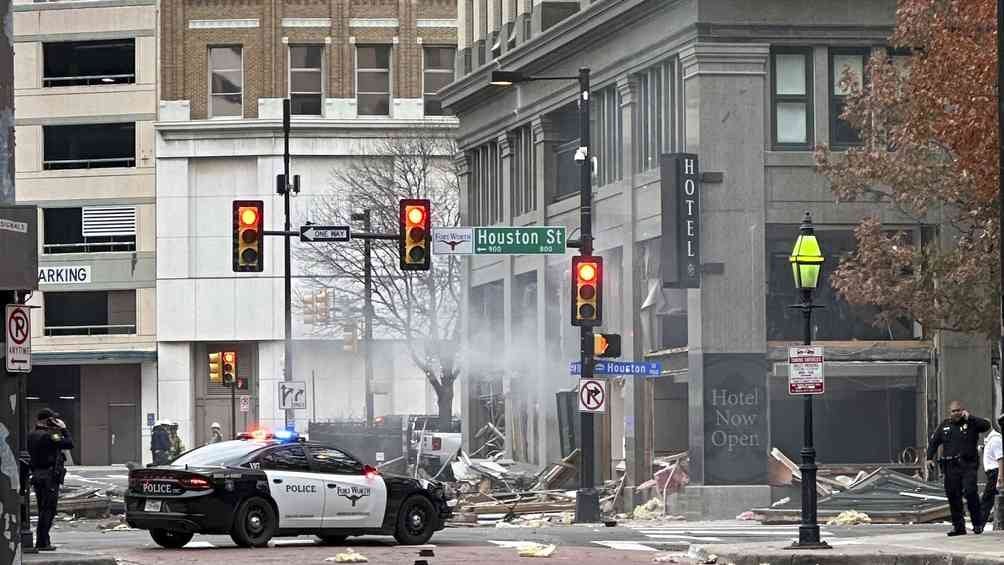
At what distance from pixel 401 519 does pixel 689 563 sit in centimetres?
473

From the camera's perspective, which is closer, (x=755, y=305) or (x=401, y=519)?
(x=401, y=519)

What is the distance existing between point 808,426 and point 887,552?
101 inches

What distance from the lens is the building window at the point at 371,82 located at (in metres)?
73.6

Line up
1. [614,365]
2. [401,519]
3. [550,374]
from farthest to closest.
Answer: [550,374]
[614,365]
[401,519]

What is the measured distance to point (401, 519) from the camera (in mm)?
26328

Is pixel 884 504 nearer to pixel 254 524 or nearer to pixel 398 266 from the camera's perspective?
pixel 254 524

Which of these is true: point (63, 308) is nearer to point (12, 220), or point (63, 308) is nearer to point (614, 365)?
point (614, 365)

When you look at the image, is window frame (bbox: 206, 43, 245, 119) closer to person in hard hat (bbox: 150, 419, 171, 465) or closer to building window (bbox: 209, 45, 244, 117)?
building window (bbox: 209, 45, 244, 117)

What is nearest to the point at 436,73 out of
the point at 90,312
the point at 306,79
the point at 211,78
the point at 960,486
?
the point at 306,79

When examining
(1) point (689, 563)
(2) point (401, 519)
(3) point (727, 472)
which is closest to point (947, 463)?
(1) point (689, 563)

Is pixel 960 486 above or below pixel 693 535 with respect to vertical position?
above

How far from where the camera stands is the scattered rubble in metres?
23.9

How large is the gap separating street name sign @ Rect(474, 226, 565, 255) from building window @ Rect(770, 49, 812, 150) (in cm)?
606

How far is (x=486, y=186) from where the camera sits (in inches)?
2061
